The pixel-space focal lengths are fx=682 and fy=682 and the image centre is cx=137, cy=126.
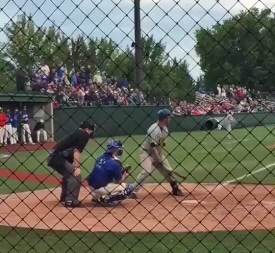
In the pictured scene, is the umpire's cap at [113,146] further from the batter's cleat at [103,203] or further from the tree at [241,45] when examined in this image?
the tree at [241,45]

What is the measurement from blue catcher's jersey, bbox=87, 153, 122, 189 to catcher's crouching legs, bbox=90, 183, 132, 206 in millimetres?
80

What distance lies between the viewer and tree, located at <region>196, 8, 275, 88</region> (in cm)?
539

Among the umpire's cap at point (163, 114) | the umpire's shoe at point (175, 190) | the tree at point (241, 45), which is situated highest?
the tree at point (241, 45)

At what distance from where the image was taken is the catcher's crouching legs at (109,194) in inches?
401

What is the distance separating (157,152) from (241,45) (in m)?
5.63

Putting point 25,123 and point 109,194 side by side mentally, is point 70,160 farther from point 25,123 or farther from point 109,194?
point 25,123

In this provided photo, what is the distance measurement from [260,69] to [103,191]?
4398mm

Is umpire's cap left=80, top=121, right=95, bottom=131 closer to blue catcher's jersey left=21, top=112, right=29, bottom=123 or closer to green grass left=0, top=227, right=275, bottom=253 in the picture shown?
green grass left=0, top=227, right=275, bottom=253

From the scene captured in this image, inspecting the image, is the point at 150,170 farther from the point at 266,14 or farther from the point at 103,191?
the point at 266,14

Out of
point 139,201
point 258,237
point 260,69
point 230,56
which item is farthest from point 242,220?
point 230,56

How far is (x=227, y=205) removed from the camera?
34.3 feet

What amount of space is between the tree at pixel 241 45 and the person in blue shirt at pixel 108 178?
4.23 metres

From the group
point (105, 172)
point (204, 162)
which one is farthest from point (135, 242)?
point (204, 162)

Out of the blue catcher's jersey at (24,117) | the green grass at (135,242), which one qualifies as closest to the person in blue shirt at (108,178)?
the green grass at (135,242)
